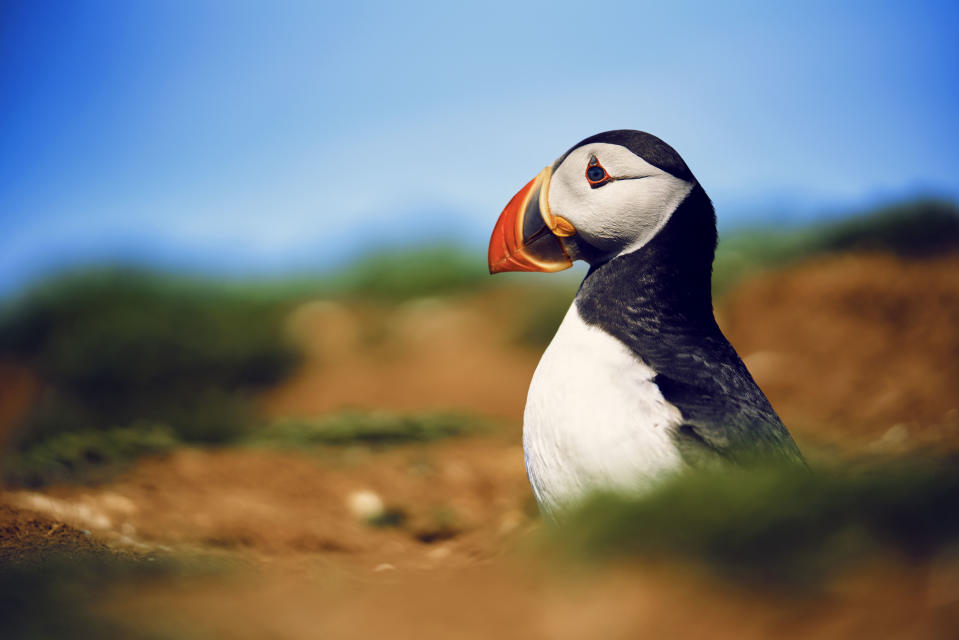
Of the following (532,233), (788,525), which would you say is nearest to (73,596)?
(788,525)

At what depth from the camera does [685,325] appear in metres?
3.07

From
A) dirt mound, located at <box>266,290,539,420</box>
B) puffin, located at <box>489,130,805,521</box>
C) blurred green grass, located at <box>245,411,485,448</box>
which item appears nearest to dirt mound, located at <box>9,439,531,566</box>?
blurred green grass, located at <box>245,411,485,448</box>

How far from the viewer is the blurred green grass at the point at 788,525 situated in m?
1.81

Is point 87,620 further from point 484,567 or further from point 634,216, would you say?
point 634,216

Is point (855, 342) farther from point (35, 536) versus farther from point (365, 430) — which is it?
point (35, 536)

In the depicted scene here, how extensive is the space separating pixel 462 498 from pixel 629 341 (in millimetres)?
3559

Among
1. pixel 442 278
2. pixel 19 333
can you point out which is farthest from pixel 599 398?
pixel 19 333

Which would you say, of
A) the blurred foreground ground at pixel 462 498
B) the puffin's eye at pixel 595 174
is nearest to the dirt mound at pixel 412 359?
the blurred foreground ground at pixel 462 498

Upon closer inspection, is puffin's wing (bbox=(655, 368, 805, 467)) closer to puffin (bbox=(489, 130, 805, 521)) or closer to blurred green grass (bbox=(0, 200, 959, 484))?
puffin (bbox=(489, 130, 805, 521))

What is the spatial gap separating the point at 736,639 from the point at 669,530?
13.5 inches

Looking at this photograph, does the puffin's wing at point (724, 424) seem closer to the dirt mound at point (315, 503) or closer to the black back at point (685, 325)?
the black back at point (685, 325)

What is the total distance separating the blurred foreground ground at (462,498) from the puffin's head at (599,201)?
52.8 inches

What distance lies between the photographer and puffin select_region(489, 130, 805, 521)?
2.70 m

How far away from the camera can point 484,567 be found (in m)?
2.47
